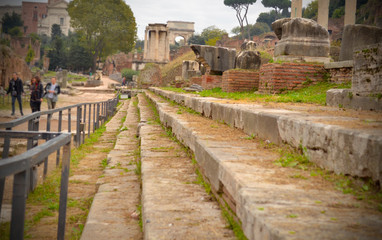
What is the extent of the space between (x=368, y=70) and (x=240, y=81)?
507 cm

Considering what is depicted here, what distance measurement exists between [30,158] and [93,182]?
301cm

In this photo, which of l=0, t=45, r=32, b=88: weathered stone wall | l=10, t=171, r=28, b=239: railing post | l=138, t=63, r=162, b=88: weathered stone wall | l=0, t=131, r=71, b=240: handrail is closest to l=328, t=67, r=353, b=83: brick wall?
l=0, t=131, r=71, b=240: handrail

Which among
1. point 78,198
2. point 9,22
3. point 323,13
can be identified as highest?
point 9,22

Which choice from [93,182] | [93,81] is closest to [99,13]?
[93,81]

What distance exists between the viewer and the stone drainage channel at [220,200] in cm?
138

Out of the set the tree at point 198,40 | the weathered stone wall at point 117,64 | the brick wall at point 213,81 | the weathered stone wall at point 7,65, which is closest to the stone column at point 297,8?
the brick wall at point 213,81

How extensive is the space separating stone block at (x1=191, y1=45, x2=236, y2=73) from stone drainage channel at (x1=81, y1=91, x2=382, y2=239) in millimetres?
7614

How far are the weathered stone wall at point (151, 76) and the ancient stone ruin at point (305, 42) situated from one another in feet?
63.6

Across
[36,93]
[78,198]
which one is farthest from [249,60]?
[78,198]

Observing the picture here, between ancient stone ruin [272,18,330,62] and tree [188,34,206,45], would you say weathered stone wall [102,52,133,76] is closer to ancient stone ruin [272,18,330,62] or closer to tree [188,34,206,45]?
tree [188,34,206,45]

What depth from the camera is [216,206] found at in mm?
2305

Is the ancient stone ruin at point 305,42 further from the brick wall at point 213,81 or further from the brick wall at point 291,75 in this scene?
the brick wall at point 213,81

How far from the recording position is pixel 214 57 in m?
11.5

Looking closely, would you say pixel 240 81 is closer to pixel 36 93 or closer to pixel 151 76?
pixel 36 93
